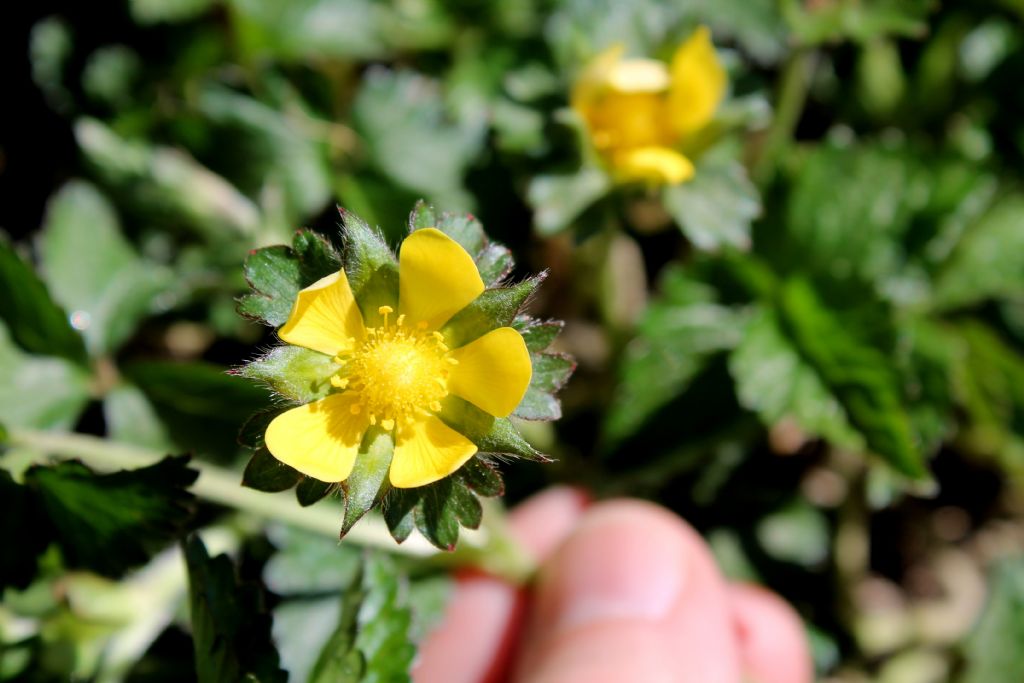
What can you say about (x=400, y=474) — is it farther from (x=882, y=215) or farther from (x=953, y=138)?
(x=953, y=138)

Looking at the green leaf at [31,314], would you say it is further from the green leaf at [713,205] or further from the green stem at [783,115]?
the green stem at [783,115]

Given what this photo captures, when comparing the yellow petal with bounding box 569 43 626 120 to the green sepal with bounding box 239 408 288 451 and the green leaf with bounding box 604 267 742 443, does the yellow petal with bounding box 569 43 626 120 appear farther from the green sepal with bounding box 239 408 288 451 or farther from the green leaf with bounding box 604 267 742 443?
the green sepal with bounding box 239 408 288 451

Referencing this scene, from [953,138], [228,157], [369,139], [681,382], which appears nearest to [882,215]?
[953,138]

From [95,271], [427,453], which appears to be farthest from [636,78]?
[95,271]

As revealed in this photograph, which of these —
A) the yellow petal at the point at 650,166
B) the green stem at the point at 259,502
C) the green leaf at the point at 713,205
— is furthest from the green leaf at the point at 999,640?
the yellow petal at the point at 650,166

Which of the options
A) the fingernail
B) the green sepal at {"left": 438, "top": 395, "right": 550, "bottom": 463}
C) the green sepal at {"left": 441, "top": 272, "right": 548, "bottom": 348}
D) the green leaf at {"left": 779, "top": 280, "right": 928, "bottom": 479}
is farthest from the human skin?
the green sepal at {"left": 441, "top": 272, "right": 548, "bottom": 348}

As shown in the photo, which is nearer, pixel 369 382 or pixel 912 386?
pixel 369 382

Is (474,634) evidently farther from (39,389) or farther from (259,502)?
(39,389)
